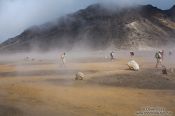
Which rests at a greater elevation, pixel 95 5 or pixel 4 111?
pixel 95 5

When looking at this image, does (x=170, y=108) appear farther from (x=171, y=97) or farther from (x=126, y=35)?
(x=126, y=35)

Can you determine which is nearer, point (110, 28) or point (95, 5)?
point (110, 28)

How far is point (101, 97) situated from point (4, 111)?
16.8ft

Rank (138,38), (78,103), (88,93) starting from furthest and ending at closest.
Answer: (138,38), (88,93), (78,103)

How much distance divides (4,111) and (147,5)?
111m

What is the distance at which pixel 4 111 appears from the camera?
15094mm

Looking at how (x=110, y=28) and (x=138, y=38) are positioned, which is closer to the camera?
(x=138, y=38)

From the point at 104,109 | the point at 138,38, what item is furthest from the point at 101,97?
the point at 138,38

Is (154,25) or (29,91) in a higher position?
(154,25)

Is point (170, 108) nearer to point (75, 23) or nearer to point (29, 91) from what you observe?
point (29, 91)

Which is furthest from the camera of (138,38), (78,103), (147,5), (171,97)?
(147,5)

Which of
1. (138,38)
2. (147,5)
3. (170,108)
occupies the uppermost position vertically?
(147,5)

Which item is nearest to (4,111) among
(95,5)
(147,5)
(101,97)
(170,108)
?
(101,97)

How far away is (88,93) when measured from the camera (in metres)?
19.9
